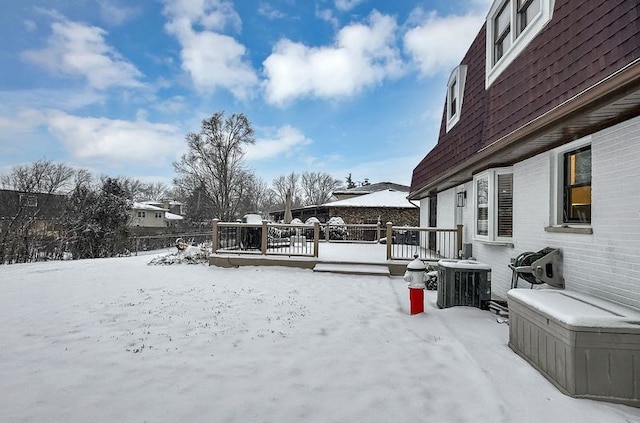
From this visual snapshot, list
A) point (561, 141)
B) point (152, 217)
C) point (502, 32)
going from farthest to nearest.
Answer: point (152, 217) → point (502, 32) → point (561, 141)

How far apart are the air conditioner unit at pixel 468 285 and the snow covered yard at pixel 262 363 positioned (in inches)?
7.9

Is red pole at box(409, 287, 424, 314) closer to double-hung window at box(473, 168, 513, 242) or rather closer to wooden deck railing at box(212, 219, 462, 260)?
double-hung window at box(473, 168, 513, 242)

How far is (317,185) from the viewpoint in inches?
2274

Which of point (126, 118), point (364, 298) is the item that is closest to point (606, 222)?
point (364, 298)

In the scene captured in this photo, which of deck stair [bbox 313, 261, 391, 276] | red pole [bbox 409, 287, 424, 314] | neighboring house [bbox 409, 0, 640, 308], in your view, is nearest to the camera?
neighboring house [bbox 409, 0, 640, 308]

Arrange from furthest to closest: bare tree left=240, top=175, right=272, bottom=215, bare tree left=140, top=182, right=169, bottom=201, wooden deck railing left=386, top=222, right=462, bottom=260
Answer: bare tree left=140, top=182, right=169, bottom=201 < bare tree left=240, top=175, right=272, bottom=215 < wooden deck railing left=386, top=222, right=462, bottom=260

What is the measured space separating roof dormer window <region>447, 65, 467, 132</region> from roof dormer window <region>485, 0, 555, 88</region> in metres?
1.89

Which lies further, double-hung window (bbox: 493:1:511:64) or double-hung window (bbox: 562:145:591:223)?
double-hung window (bbox: 493:1:511:64)

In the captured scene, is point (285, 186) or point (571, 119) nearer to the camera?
point (571, 119)

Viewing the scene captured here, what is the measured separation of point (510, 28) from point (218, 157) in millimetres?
27209

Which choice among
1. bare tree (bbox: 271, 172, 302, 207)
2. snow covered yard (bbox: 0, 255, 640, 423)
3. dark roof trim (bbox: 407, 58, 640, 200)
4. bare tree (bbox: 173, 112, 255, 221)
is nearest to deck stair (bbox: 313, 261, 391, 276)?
snow covered yard (bbox: 0, 255, 640, 423)

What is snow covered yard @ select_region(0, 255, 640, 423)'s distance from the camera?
2.31 metres

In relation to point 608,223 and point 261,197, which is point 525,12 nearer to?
point 608,223

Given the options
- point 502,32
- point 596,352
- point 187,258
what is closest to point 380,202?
point 187,258
